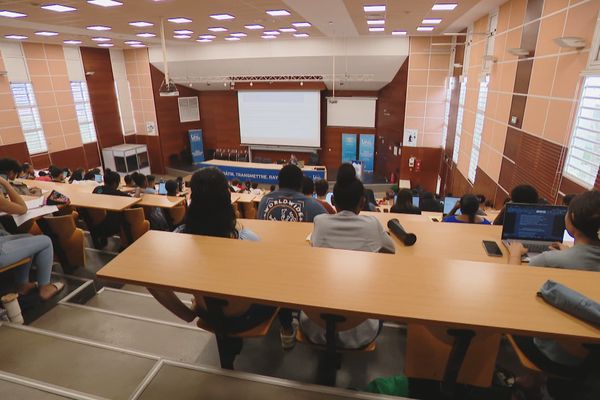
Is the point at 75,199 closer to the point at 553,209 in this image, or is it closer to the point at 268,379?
the point at 268,379

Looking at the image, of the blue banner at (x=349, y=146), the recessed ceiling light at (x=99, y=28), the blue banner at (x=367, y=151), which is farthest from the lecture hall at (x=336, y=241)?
the blue banner at (x=349, y=146)

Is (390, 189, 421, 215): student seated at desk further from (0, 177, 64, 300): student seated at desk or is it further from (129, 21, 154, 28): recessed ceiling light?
(129, 21, 154, 28): recessed ceiling light

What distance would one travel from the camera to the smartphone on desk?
6.95 feet

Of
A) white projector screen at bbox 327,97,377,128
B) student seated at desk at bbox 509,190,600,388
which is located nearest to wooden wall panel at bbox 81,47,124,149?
white projector screen at bbox 327,97,377,128

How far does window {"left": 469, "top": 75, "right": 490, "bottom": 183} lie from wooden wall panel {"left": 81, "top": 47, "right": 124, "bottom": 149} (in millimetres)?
12034

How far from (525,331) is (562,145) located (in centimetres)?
390

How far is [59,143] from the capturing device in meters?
10.5

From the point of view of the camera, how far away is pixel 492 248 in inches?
86.1

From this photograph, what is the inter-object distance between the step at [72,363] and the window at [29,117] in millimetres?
10000

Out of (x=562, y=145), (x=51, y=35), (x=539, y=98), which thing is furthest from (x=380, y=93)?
(x=51, y=35)

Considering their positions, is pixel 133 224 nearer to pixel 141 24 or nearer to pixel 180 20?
pixel 180 20

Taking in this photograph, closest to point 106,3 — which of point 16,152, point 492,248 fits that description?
point 492,248

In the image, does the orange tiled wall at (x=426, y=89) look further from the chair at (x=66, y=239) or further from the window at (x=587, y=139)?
the chair at (x=66, y=239)

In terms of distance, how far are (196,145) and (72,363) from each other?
13532mm
